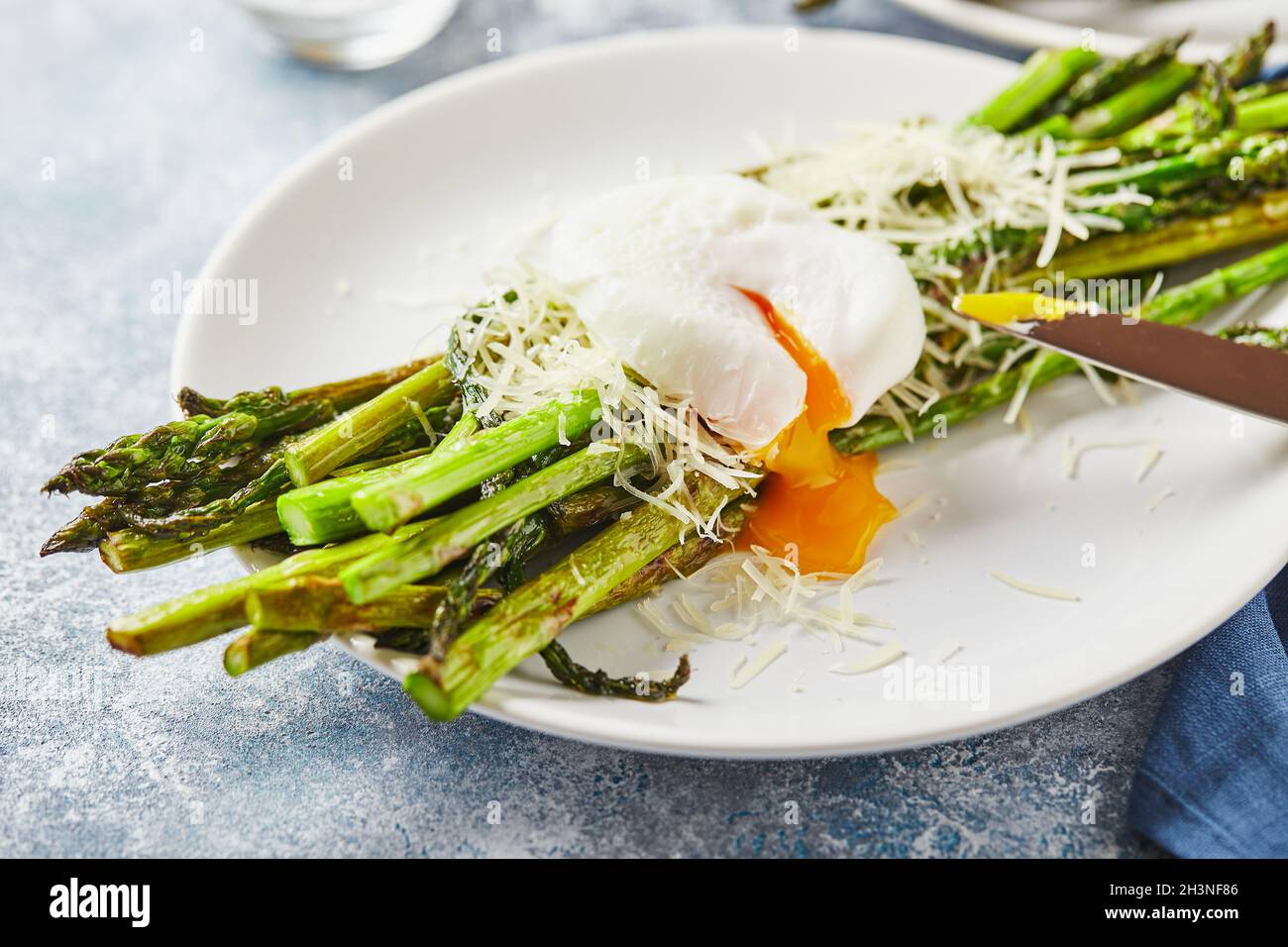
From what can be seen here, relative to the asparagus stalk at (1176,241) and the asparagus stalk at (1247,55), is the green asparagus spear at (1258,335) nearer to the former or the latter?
the asparagus stalk at (1176,241)

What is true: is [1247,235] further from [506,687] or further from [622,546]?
[506,687]

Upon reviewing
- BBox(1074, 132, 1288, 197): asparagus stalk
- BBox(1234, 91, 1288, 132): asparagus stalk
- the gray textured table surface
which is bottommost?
the gray textured table surface

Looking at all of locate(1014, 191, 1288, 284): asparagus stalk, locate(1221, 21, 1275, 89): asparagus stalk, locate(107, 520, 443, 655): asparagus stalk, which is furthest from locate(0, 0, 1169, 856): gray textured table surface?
locate(1221, 21, 1275, 89): asparagus stalk

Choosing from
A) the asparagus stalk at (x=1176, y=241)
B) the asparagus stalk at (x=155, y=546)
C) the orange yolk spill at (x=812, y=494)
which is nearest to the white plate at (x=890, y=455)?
the orange yolk spill at (x=812, y=494)

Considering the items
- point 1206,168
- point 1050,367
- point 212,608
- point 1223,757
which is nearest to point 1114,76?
point 1206,168

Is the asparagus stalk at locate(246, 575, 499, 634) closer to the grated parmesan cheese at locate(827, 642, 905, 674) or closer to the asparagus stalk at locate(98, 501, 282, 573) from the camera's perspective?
the asparagus stalk at locate(98, 501, 282, 573)

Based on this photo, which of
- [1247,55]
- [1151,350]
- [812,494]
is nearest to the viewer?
[1151,350]

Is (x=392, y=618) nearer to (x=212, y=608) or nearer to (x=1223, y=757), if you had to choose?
(x=212, y=608)
